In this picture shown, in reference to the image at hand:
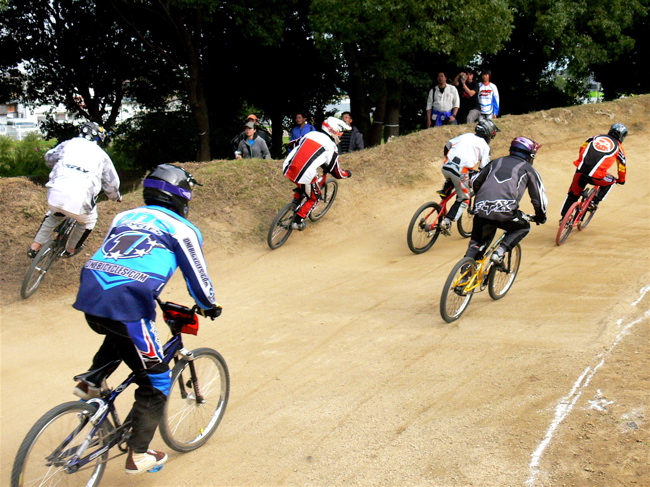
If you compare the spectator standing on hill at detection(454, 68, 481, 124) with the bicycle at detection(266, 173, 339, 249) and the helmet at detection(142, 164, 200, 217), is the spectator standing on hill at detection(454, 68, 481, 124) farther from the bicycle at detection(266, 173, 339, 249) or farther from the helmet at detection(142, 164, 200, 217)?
the helmet at detection(142, 164, 200, 217)

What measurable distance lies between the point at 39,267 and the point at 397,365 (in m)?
5.15

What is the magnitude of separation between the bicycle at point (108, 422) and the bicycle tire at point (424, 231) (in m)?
5.59

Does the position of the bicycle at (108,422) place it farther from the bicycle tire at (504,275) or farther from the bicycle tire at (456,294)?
the bicycle tire at (504,275)

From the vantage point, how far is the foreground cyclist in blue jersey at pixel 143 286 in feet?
12.3

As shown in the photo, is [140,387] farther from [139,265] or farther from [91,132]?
[91,132]

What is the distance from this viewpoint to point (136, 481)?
4.32m

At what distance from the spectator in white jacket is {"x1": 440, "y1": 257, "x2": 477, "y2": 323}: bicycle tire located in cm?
453

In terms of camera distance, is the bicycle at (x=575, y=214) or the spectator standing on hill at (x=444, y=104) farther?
the spectator standing on hill at (x=444, y=104)

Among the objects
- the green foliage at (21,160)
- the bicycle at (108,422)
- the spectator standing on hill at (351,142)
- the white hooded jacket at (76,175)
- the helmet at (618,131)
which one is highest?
the helmet at (618,131)

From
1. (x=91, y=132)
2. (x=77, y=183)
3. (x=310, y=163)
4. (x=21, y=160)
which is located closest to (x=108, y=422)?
(x=77, y=183)

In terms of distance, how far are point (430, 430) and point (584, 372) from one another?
166cm

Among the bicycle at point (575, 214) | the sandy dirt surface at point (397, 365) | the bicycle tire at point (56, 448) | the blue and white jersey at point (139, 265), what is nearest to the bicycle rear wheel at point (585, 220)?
the bicycle at point (575, 214)

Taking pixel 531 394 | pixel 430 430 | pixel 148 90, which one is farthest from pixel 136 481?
pixel 148 90

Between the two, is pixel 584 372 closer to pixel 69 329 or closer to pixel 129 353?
pixel 129 353
